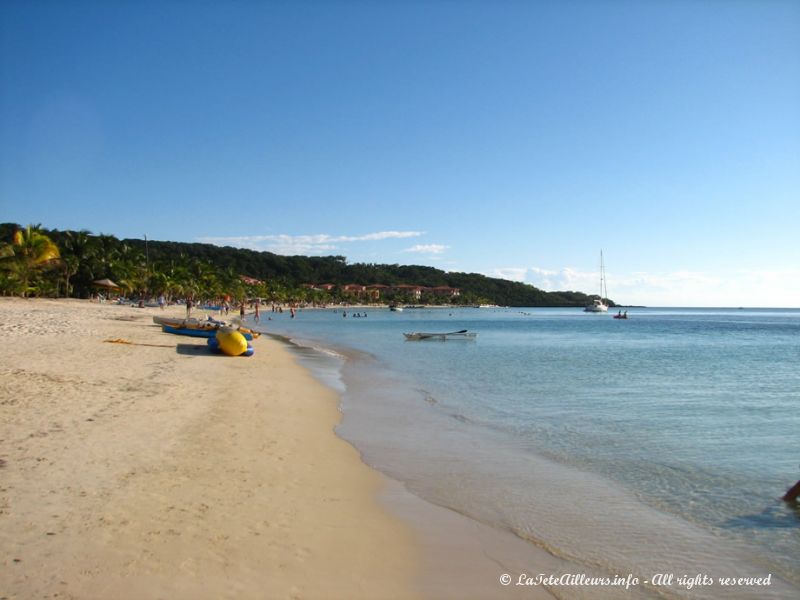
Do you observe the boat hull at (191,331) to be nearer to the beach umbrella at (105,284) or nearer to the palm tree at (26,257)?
the palm tree at (26,257)

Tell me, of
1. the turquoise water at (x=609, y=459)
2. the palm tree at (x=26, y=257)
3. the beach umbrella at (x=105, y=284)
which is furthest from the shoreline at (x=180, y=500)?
the beach umbrella at (x=105, y=284)

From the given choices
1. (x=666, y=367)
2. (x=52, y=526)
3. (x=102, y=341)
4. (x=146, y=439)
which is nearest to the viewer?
(x=52, y=526)

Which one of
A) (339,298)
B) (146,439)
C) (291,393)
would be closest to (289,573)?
(146,439)

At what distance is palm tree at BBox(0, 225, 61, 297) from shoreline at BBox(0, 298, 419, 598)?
129ft

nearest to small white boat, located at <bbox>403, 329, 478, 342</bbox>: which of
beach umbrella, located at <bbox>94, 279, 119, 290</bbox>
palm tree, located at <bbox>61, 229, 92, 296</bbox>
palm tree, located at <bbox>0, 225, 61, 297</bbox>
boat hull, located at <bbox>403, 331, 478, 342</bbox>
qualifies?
boat hull, located at <bbox>403, 331, 478, 342</bbox>

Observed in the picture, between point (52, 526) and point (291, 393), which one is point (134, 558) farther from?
point (291, 393)

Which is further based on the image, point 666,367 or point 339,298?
point 339,298

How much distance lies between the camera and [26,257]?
154 ft

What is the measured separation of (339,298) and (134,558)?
573ft

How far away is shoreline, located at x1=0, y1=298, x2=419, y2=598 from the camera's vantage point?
4.40m

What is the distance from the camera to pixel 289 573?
464 cm

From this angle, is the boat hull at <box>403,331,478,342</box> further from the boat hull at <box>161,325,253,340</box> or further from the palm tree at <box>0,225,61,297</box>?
the palm tree at <box>0,225,61,297</box>

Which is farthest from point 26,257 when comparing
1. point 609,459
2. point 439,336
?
point 609,459

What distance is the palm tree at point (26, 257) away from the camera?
147 feet
